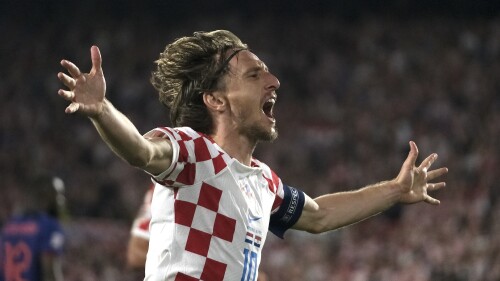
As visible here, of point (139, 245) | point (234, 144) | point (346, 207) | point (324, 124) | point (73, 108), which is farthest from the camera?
point (324, 124)

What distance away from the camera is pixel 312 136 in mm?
13891

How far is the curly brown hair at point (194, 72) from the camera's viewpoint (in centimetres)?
422

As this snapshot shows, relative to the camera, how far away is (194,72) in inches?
166

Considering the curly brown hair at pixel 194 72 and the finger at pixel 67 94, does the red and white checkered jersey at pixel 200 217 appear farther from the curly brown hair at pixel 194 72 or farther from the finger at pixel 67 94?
the finger at pixel 67 94

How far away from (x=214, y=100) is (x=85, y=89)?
98cm

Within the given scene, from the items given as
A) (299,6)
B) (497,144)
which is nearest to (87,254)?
(497,144)

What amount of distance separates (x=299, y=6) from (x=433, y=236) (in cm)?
817

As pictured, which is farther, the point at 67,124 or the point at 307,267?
the point at 67,124

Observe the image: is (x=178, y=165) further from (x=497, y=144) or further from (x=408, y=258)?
(x=497, y=144)

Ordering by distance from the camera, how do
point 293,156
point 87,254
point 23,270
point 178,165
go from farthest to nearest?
point 293,156, point 87,254, point 23,270, point 178,165

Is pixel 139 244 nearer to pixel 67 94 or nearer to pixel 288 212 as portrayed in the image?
pixel 288 212

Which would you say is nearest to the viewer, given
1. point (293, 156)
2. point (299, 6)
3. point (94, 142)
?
point (293, 156)

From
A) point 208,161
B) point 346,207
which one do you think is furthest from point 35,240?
point 208,161

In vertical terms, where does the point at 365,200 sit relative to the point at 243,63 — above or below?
below
